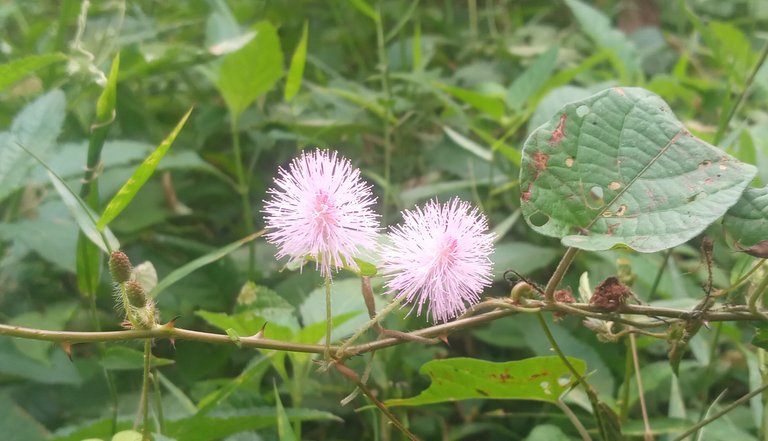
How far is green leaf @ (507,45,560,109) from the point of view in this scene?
995 millimetres

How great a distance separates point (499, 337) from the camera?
856 mm

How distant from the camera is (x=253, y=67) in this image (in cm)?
93

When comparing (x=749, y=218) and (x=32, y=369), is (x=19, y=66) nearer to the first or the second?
(x=32, y=369)

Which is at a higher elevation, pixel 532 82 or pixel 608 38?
pixel 608 38

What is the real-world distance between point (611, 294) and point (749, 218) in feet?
0.31

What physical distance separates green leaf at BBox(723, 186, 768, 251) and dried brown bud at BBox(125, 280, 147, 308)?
1.19ft

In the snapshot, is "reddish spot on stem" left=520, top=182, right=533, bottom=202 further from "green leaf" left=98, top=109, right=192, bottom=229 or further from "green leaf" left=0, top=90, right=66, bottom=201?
"green leaf" left=0, top=90, right=66, bottom=201

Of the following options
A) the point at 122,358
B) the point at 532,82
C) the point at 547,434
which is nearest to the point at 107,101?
the point at 122,358

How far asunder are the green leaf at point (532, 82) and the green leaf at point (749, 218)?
549mm

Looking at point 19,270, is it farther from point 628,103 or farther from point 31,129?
point 628,103

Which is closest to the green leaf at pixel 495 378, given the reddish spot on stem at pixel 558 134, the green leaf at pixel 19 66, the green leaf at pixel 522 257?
the reddish spot on stem at pixel 558 134

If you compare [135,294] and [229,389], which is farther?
[229,389]

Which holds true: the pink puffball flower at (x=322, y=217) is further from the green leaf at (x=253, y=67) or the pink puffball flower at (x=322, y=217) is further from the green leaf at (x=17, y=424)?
the green leaf at (x=253, y=67)

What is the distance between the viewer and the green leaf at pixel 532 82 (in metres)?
1.00
